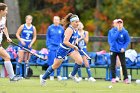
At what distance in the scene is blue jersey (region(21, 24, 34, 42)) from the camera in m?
26.2

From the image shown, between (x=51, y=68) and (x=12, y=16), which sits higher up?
(x=12, y=16)

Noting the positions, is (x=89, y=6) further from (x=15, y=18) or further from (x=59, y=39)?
(x=59, y=39)

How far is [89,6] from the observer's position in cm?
5078

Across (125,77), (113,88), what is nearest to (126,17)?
(125,77)

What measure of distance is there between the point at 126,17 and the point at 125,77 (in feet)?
75.0

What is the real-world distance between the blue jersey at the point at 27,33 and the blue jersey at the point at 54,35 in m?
0.60

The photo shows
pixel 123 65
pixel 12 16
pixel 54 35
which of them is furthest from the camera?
pixel 12 16

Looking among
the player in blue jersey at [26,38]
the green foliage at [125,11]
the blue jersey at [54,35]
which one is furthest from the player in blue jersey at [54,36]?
the green foliage at [125,11]

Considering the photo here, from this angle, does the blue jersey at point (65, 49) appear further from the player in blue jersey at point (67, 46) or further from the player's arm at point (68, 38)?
the player's arm at point (68, 38)

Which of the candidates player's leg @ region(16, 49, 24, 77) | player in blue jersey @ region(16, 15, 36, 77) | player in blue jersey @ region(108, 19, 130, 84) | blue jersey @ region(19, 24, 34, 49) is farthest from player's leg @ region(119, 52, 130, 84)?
player's leg @ region(16, 49, 24, 77)

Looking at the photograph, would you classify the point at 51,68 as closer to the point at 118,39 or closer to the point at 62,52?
the point at 62,52

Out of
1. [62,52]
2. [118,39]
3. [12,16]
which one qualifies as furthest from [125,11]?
[62,52]

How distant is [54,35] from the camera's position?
26031 mm

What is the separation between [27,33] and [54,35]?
92 cm
